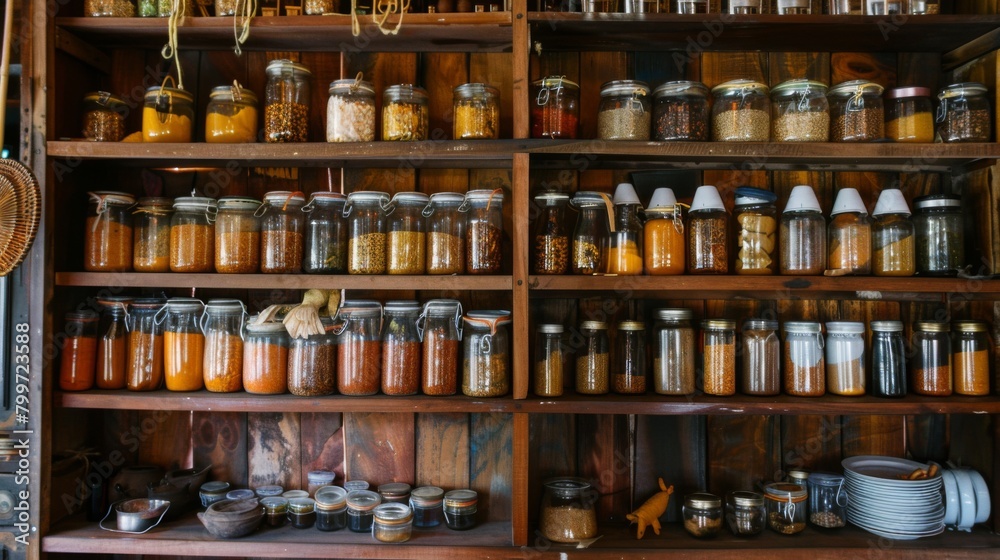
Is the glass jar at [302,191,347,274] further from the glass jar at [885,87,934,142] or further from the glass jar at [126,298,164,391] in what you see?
the glass jar at [885,87,934,142]

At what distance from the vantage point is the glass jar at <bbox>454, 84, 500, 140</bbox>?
1.57m

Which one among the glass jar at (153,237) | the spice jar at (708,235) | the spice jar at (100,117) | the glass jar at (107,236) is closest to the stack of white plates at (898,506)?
the spice jar at (708,235)

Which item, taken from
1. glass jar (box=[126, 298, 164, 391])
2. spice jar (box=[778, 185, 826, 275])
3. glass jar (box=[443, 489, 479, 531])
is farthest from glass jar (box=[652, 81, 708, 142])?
glass jar (box=[126, 298, 164, 391])

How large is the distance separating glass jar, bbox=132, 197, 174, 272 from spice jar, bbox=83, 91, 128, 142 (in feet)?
0.60

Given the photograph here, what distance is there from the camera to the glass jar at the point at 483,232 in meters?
1.57

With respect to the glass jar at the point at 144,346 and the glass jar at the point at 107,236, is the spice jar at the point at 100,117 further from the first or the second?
the glass jar at the point at 144,346

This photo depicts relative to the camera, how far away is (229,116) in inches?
63.1

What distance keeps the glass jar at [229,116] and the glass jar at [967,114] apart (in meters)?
1.75

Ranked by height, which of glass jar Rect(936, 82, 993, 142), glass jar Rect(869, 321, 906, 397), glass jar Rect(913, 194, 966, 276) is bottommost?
glass jar Rect(869, 321, 906, 397)

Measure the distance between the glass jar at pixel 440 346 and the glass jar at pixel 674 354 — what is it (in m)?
0.51


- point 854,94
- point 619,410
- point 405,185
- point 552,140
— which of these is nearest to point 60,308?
point 405,185

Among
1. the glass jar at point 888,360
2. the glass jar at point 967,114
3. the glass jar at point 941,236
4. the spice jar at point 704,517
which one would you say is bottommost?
the spice jar at point 704,517

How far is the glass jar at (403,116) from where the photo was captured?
157cm

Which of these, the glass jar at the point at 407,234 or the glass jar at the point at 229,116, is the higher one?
the glass jar at the point at 229,116
